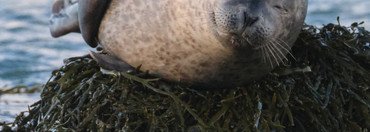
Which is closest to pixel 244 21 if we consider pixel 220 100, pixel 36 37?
pixel 220 100

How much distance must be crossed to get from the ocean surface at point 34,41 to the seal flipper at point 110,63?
1.43 meters

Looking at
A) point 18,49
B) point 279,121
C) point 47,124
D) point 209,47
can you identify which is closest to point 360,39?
point 279,121

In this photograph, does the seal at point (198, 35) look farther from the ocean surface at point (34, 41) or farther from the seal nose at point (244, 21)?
the ocean surface at point (34, 41)

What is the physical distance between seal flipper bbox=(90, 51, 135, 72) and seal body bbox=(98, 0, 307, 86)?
0.10 ft

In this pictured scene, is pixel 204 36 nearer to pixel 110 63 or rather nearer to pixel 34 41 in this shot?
pixel 110 63

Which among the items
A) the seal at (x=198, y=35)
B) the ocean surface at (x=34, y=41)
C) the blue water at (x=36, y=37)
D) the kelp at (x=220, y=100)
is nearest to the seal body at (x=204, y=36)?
the seal at (x=198, y=35)

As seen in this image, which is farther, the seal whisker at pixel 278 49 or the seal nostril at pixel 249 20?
the seal whisker at pixel 278 49

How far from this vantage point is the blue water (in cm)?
820

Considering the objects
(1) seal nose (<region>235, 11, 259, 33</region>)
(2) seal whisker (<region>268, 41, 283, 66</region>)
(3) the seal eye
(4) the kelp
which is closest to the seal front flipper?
(4) the kelp

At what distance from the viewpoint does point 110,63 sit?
521 centimetres

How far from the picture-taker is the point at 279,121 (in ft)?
16.3

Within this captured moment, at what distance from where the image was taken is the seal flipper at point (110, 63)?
5168 millimetres

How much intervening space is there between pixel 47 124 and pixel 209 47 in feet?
3.62

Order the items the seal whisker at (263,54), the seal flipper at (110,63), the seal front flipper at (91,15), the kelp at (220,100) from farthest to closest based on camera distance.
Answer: the seal front flipper at (91,15)
the seal flipper at (110,63)
the kelp at (220,100)
the seal whisker at (263,54)
